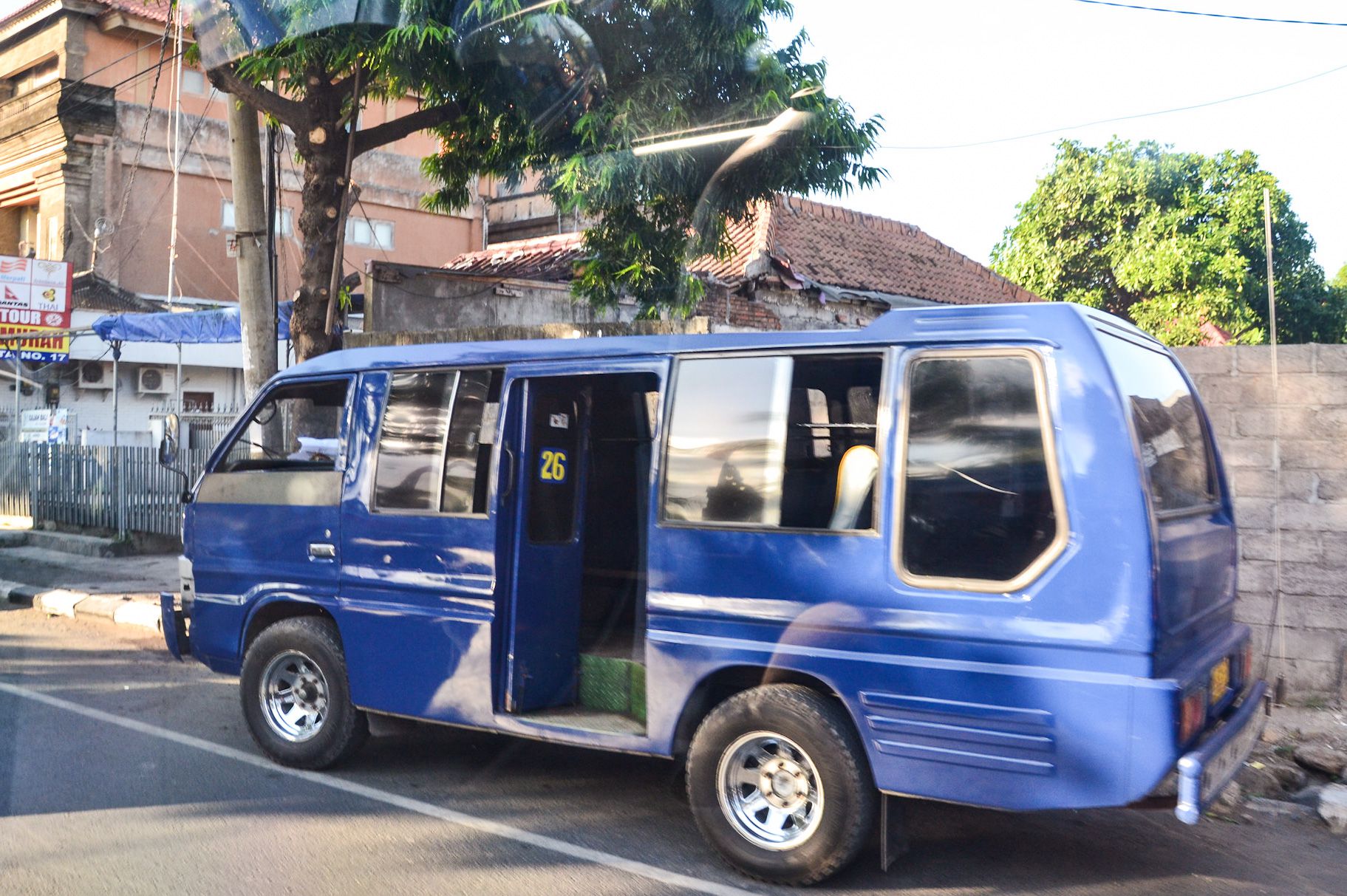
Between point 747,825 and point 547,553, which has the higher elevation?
point 547,553

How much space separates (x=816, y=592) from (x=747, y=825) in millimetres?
963

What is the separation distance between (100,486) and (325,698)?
10.7m

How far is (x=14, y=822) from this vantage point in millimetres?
4988

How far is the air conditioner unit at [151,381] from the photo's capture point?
981 inches

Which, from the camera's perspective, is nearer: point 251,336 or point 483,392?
point 483,392

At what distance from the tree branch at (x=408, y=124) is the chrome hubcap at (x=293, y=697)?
5874 millimetres

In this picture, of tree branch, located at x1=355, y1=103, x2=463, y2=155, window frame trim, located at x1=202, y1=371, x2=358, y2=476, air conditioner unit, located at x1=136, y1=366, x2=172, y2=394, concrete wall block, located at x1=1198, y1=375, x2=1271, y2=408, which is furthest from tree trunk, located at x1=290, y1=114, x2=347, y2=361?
air conditioner unit, located at x1=136, y1=366, x2=172, y2=394

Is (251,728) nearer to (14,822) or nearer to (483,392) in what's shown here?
(14,822)

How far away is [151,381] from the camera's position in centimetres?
2509

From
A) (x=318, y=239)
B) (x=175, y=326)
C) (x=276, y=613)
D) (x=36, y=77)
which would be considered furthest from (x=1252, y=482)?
(x=36, y=77)

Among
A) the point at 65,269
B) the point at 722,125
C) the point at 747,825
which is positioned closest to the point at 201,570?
the point at 747,825

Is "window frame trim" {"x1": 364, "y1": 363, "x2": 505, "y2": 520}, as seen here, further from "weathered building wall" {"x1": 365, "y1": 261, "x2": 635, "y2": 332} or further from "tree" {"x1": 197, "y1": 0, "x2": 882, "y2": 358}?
"weathered building wall" {"x1": 365, "y1": 261, "x2": 635, "y2": 332}

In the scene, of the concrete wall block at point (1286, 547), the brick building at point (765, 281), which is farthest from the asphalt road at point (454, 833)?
the brick building at point (765, 281)

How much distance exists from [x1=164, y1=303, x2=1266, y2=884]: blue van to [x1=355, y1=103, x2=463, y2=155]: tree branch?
4949 millimetres
